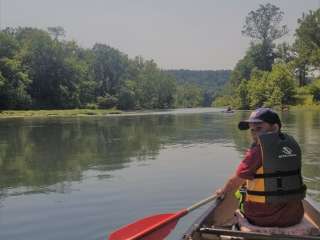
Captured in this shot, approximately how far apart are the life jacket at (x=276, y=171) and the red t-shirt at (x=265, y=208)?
72 millimetres

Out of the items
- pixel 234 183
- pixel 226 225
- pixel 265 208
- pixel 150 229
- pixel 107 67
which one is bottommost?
pixel 226 225

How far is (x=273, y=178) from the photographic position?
6.36m

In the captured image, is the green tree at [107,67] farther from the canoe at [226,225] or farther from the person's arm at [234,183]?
the person's arm at [234,183]

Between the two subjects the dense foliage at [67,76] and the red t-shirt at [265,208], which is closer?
the red t-shirt at [265,208]

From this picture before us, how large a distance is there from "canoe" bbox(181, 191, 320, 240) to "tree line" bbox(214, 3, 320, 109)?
260 feet

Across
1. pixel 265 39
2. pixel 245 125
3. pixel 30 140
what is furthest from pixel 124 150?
pixel 265 39

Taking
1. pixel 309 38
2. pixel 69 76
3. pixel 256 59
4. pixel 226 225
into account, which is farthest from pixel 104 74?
Answer: pixel 226 225

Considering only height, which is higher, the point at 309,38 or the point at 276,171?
the point at 309,38

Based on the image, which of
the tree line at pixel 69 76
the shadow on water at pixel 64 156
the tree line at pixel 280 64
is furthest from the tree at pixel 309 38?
the shadow on water at pixel 64 156

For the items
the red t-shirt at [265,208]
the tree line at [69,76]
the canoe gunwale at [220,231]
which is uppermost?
the tree line at [69,76]

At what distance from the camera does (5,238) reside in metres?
9.36

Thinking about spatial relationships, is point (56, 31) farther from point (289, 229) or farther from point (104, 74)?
point (289, 229)

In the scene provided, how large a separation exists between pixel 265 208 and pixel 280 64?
3705 inches

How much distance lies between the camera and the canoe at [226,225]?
6284 mm
